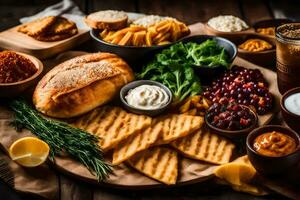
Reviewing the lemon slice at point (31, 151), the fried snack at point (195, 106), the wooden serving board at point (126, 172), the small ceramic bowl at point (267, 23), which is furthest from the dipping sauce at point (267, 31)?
the lemon slice at point (31, 151)

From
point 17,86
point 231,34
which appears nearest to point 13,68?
point 17,86

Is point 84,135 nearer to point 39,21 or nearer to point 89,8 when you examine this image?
point 39,21

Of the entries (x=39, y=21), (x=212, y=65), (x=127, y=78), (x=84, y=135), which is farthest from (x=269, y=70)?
(x=39, y=21)

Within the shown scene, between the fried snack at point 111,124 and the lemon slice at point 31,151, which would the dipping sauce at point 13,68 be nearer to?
the fried snack at point 111,124

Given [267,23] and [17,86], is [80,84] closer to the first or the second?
[17,86]

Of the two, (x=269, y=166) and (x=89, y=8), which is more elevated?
(x=269, y=166)
